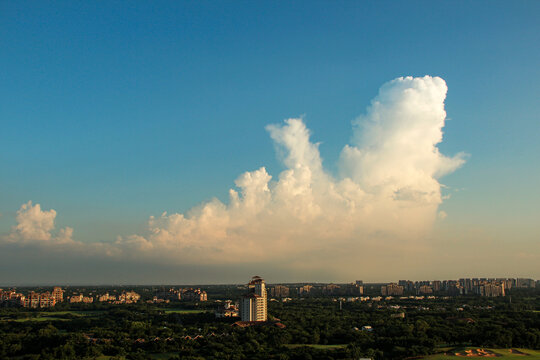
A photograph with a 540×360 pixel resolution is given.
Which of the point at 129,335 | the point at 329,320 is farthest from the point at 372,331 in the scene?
the point at 129,335

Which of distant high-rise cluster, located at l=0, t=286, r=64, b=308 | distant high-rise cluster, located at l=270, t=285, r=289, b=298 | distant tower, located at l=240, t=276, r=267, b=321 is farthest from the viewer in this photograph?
distant high-rise cluster, located at l=270, t=285, r=289, b=298

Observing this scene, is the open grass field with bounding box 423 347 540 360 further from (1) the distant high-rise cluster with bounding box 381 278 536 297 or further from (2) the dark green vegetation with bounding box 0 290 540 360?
(1) the distant high-rise cluster with bounding box 381 278 536 297

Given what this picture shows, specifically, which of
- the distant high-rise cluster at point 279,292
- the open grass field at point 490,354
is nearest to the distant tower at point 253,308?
the open grass field at point 490,354

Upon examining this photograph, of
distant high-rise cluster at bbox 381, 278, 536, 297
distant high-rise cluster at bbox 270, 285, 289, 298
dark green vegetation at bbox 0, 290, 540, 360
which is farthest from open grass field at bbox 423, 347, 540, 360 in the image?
distant high-rise cluster at bbox 270, 285, 289, 298

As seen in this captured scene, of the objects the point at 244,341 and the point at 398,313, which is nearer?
the point at 244,341

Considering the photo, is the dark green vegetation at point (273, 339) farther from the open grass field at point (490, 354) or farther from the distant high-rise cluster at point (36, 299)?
the distant high-rise cluster at point (36, 299)

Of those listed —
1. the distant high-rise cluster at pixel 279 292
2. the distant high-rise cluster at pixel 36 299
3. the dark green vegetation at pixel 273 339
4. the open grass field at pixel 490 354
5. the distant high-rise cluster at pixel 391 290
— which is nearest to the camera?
the open grass field at pixel 490 354

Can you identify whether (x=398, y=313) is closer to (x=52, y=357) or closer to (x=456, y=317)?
(x=456, y=317)

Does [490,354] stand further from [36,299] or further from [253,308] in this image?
[36,299]
